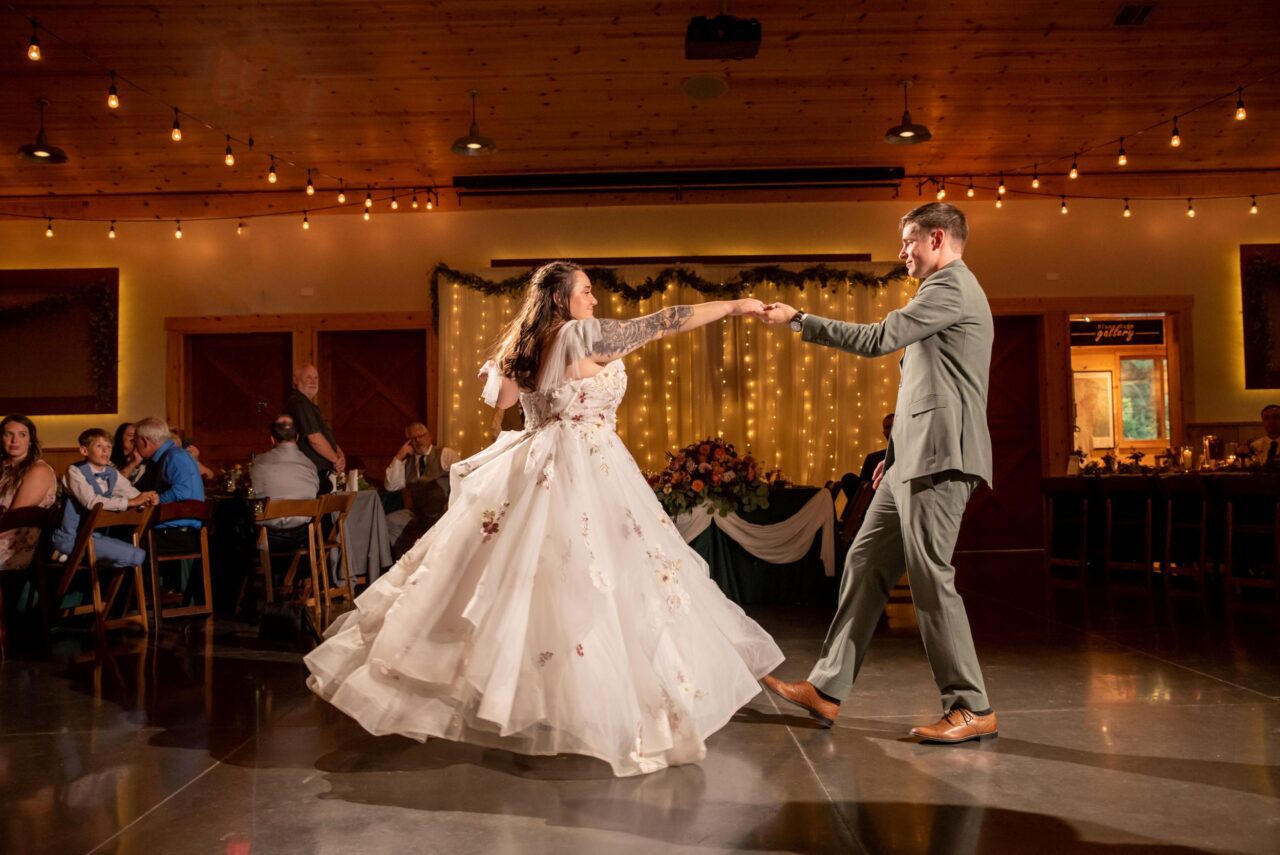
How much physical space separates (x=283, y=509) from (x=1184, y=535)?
6399 mm

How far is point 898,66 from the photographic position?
724 centimetres

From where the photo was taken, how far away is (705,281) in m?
9.98

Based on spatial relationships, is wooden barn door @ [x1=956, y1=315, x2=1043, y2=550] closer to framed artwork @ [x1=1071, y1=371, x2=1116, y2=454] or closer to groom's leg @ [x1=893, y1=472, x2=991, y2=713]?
framed artwork @ [x1=1071, y1=371, x2=1116, y2=454]

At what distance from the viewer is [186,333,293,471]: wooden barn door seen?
10.5m

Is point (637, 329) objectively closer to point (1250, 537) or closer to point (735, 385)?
point (1250, 537)

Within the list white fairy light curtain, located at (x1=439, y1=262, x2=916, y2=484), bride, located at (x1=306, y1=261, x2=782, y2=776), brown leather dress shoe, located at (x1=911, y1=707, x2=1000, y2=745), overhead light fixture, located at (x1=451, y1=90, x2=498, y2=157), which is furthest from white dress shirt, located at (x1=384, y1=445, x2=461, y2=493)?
brown leather dress shoe, located at (x1=911, y1=707, x2=1000, y2=745)

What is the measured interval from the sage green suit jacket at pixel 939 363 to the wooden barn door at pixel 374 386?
7.86 metres

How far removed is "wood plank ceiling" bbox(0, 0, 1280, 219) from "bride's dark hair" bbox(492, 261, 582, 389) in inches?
140

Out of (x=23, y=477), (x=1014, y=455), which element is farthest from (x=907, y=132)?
(x=23, y=477)

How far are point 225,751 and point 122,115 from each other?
260 inches

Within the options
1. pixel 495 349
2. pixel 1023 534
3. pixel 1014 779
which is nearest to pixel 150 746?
pixel 495 349

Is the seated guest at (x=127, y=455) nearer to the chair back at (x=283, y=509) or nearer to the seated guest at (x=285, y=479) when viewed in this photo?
the seated guest at (x=285, y=479)

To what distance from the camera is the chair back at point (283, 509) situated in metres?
5.47

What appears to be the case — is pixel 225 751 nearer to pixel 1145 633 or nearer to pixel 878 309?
pixel 1145 633
